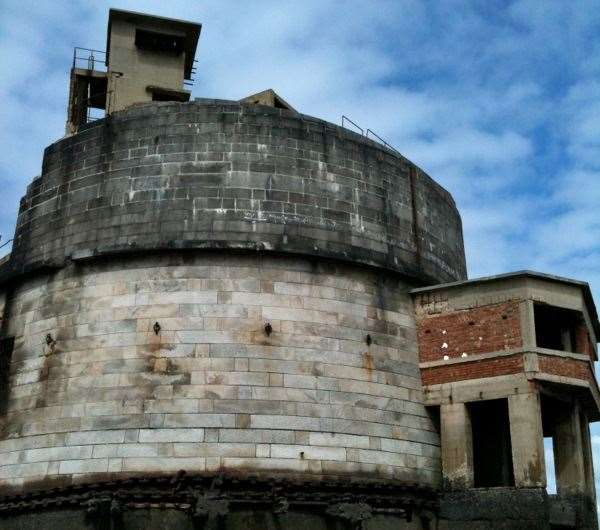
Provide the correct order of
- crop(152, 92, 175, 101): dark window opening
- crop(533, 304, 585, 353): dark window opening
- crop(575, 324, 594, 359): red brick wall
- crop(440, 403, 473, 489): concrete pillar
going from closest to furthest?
crop(440, 403, 473, 489): concrete pillar < crop(533, 304, 585, 353): dark window opening < crop(575, 324, 594, 359): red brick wall < crop(152, 92, 175, 101): dark window opening

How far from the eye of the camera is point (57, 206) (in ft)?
63.7

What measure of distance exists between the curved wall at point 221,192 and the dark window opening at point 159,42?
32.8 ft

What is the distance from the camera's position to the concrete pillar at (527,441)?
658 inches

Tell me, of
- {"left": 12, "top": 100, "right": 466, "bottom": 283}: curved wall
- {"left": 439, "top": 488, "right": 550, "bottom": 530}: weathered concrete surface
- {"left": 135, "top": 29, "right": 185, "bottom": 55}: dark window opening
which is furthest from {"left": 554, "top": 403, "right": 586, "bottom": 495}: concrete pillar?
{"left": 135, "top": 29, "right": 185, "bottom": 55}: dark window opening

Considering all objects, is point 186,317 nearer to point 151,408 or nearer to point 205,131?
point 151,408

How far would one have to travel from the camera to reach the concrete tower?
16.0 metres

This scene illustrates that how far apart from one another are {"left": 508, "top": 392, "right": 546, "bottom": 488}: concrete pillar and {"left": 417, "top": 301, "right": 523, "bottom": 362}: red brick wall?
50.5 inches

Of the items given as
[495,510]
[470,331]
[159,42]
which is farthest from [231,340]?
[159,42]

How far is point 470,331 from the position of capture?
18.6 meters

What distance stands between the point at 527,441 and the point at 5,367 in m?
11.4

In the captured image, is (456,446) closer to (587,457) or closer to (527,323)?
(527,323)

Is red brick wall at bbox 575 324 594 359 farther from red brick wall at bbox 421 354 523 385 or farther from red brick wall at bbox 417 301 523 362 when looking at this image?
red brick wall at bbox 421 354 523 385

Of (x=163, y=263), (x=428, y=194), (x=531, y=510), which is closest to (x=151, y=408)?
(x=163, y=263)

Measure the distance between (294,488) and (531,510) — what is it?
189 inches
